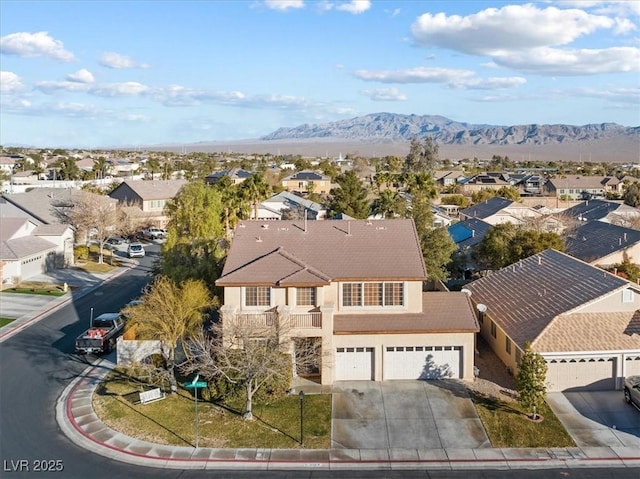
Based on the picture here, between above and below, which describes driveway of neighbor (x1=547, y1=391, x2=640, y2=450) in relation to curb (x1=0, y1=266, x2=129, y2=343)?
below

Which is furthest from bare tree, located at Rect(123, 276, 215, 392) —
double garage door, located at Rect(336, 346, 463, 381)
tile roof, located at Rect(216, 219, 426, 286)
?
double garage door, located at Rect(336, 346, 463, 381)

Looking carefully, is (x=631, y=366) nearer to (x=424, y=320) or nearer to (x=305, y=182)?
(x=424, y=320)

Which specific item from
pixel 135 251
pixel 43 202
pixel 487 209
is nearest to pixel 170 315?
pixel 135 251

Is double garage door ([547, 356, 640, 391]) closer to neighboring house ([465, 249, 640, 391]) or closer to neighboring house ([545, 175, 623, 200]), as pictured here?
neighboring house ([465, 249, 640, 391])

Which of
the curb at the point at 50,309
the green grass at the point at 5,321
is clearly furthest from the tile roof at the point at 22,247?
the green grass at the point at 5,321

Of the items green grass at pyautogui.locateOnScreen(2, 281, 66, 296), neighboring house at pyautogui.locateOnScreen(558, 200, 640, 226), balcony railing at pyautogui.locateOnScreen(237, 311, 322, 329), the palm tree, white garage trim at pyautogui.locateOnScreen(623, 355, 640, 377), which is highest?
the palm tree

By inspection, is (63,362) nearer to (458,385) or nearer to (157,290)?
(157,290)

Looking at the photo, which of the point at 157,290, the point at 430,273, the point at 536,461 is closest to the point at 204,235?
the point at 157,290
